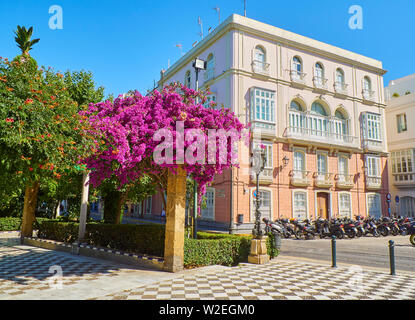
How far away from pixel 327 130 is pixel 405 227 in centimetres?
897

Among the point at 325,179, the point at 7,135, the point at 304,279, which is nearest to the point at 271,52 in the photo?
the point at 325,179

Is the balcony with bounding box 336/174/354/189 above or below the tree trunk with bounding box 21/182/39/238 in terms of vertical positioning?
above

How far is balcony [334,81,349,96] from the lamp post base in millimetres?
19479

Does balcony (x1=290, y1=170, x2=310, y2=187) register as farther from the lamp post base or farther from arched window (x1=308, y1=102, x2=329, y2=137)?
the lamp post base

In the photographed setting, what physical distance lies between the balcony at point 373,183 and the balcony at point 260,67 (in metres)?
12.7

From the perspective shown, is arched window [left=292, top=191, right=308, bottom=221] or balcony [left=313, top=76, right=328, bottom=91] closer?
arched window [left=292, top=191, right=308, bottom=221]

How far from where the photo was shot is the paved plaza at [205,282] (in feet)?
19.4

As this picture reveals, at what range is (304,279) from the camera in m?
7.23

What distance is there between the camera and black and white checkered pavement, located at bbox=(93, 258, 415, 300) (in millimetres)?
5852

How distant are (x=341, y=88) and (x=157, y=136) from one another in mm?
22442

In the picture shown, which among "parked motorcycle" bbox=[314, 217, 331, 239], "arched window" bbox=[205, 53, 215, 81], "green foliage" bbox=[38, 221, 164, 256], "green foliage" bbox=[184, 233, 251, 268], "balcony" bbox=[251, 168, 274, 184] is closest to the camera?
"green foliage" bbox=[184, 233, 251, 268]

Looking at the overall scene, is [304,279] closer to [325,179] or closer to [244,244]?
[244,244]

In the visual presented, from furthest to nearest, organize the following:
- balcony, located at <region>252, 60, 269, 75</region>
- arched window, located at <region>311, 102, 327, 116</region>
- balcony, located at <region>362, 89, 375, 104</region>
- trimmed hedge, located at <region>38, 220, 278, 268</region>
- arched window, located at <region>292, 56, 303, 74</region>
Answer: balcony, located at <region>362, 89, 375, 104</region>
arched window, located at <region>311, 102, 327, 116</region>
arched window, located at <region>292, 56, 303, 74</region>
balcony, located at <region>252, 60, 269, 75</region>
trimmed hedge, located at <region>38, 220, 278, 268</region>

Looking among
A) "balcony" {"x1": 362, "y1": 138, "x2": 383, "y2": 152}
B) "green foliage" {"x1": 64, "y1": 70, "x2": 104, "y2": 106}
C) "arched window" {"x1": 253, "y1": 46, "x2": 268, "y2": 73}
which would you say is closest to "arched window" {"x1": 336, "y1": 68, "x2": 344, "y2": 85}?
"balcony" {"x1": 362, "y1": 138, "x2": 383, "y2": 152}
